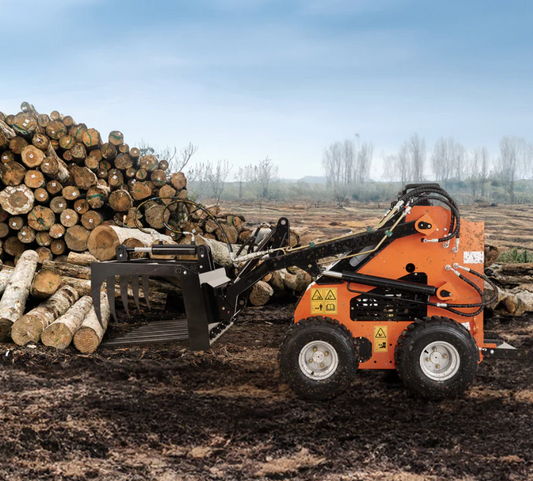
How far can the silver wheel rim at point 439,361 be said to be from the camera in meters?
4.11

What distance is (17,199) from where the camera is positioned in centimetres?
833

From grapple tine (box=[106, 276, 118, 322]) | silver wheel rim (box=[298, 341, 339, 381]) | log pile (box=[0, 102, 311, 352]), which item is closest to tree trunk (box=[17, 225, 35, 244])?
log pile (box=[0, 102, 311, 352])

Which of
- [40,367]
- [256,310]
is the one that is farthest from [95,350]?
[256,310]

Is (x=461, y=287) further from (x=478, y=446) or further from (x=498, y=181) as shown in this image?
(x=498, y=181)

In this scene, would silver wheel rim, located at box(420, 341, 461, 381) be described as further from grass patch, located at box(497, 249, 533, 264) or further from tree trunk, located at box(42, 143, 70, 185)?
grass patch, located at box(497, 249, 533, 264)

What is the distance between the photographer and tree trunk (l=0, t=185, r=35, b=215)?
830 centimetres

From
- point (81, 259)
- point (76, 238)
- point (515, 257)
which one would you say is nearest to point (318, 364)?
point (81, 259)

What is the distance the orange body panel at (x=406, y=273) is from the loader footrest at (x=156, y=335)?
1.39 m

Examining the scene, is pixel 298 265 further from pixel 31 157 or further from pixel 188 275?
pixel 31 157

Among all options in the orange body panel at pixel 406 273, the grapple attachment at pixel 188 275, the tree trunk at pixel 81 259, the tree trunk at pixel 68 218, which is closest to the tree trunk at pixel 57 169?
the tree trunk at pixel 68 218

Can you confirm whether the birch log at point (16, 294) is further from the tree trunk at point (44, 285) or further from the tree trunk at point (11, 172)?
the tree trunk at point (11, 172)

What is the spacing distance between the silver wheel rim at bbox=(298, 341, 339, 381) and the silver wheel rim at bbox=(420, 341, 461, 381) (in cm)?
72

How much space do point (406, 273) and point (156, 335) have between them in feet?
8.30

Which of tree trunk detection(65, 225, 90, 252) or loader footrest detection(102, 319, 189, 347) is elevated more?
tree trunk detection(65, 225, 90, 252)
